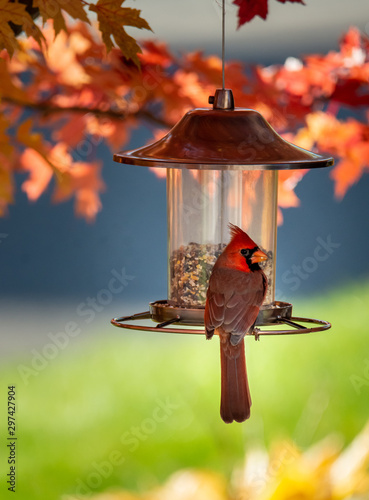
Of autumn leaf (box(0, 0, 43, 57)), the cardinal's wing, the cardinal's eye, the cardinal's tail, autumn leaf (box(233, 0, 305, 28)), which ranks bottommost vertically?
the cardinal's tail

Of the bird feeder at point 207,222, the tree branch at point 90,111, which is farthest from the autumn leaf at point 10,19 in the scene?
the tree branch at point 90,111

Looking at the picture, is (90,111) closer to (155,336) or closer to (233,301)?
(155,336)

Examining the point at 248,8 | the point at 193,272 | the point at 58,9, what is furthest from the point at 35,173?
the point at 58,9

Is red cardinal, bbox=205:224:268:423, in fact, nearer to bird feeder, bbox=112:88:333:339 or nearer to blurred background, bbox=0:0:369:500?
bird feeder, bbox=112:88:333:339

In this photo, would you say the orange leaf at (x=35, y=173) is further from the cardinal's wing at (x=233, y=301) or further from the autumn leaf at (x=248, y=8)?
the cardinal's wing at (x=233, y=301)

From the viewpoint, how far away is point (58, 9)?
1605 millimetres

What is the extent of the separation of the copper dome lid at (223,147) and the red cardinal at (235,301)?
0.24m

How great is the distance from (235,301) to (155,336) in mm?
1948

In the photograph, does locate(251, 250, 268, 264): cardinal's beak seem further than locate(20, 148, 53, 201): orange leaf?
No

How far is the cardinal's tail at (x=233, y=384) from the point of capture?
1763 mm

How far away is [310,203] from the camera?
12.2ft

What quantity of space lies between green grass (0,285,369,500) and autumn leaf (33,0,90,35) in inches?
83.0

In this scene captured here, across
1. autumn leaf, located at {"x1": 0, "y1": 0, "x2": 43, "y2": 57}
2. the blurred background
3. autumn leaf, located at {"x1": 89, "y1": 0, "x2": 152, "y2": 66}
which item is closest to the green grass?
the blurred background

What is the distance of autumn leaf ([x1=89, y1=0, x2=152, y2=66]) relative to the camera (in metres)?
1.69
